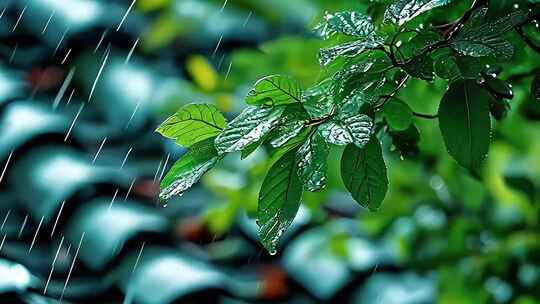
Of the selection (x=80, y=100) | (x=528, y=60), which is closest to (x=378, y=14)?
(x=528, y=60)

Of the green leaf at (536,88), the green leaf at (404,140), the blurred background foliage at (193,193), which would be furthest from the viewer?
the blurred background foliage at (193,193)

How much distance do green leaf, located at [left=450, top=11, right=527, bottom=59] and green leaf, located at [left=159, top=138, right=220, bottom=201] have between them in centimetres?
18

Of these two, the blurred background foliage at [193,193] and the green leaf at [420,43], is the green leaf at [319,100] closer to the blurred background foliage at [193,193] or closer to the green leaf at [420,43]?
the green leaf at [420,43]

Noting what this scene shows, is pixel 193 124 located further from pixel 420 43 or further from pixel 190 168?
pixel 420 43

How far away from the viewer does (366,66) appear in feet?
2.09

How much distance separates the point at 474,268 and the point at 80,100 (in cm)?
83

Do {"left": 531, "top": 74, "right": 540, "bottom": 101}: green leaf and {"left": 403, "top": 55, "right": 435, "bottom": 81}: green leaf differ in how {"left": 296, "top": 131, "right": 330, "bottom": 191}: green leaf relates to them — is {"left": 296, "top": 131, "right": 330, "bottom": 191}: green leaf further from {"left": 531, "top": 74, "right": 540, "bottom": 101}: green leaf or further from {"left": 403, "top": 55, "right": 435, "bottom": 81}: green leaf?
{"left": 531, "top": 74, "right": 540, "bottom": 101}: green leaf

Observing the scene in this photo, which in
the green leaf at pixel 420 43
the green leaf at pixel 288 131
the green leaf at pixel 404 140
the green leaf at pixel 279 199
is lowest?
the green leaf at pixel 404 140

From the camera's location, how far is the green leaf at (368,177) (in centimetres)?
64

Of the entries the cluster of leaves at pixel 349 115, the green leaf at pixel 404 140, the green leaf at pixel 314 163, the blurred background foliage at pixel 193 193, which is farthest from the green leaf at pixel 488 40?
the blurred background foliage at pixel 193 193

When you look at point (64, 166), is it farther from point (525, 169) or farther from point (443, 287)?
point (525, 169)

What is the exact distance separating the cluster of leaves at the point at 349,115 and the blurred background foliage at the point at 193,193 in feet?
2.26

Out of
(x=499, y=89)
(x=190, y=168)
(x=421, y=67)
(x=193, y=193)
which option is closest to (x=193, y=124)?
(x=190, y=168)

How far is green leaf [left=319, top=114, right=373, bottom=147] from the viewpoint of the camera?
59 cm
